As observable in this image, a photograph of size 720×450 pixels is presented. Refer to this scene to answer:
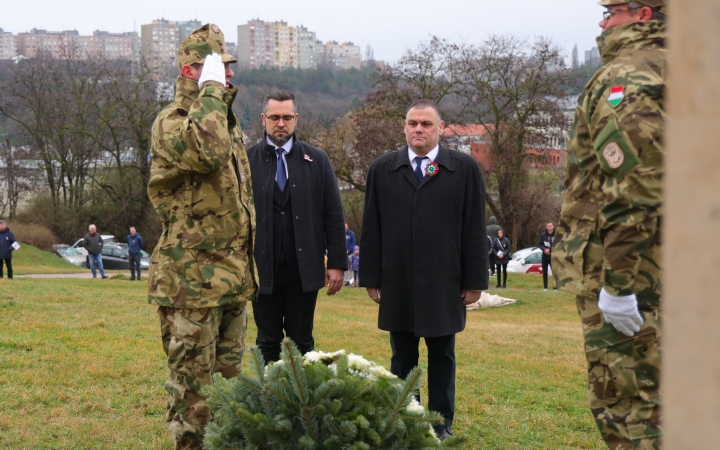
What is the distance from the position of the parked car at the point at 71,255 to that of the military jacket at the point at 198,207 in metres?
36.6

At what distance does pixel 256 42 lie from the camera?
152375 millimetres

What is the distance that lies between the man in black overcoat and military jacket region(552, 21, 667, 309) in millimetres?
1664

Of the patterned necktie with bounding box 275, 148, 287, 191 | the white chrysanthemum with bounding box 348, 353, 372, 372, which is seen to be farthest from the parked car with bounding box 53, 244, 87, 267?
the white chrysanthemum with bounding box 348, 353, 372, 372

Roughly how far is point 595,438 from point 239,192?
3.01 metres

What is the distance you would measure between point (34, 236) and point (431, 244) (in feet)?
136

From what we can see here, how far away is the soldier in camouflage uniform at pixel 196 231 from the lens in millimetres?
4156

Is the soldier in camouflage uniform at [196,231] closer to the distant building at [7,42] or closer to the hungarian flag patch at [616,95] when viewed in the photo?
the hungarian flag patch at [616,95]

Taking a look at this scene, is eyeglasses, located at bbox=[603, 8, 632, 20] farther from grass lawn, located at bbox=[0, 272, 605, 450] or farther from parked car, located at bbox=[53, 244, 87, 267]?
parked car, located at bbox=[53, 244, 87, 267]

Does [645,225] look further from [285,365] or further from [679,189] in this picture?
[679,189]

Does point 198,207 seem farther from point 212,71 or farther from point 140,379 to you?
point 140,379

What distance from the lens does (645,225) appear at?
3.05m

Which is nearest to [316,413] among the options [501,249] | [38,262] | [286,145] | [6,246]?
[286,145]

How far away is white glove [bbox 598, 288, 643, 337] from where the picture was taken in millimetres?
3086

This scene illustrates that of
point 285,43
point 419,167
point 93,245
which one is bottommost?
point 93,245
